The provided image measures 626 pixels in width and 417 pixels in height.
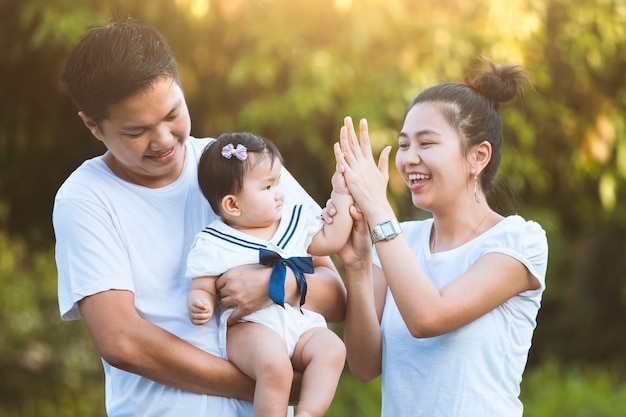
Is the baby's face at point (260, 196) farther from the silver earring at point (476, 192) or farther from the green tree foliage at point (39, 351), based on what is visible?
the green tree foliage at point (39, 351)

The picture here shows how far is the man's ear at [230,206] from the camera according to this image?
2.65 m

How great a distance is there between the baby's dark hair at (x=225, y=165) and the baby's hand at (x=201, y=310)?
1.03 feet

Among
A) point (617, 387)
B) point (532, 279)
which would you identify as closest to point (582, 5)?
point (617, 387)

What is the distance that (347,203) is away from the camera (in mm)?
2799

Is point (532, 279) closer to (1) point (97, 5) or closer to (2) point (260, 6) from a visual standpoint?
(2) point (260, 6)

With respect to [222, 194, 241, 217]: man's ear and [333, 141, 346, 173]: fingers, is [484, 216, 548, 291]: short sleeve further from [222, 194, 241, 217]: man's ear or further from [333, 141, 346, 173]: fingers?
[222, 194, 241, 217]: man's ear

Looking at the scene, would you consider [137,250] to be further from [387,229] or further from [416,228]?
[416,228]

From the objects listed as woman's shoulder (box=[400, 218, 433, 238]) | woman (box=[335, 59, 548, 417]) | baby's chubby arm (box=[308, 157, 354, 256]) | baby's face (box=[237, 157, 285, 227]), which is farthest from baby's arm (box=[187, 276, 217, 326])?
woman's shoulder (box=[400, 218, 433, 238])

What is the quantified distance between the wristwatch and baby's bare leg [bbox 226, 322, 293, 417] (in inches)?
17.5

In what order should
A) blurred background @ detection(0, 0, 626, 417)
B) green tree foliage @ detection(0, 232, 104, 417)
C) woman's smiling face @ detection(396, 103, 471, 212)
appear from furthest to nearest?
green tree foliage @ detection(0, 232, 104, 417) → blurred background @ detection(0, 0, 626, 417) → woman's smiling face @ detection(396, 103, 471, 212)

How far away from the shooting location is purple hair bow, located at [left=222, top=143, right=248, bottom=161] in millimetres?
2617

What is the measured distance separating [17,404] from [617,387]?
19.7 ft

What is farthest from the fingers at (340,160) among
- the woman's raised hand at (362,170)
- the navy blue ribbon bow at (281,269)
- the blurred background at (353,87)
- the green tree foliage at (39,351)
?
the green tree foliage at (39,351)

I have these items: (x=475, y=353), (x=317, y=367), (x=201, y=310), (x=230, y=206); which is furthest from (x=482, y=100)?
(x=201, y=310)
